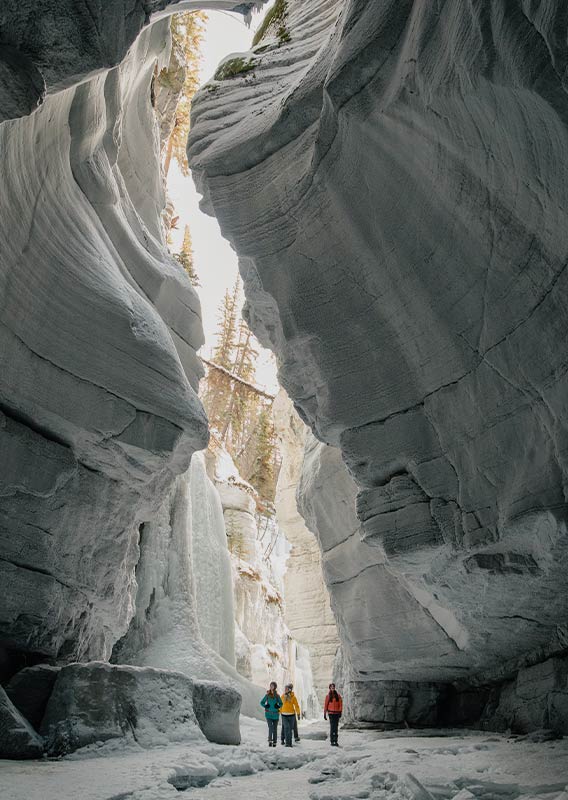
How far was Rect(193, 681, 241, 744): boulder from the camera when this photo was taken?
790 centimetres

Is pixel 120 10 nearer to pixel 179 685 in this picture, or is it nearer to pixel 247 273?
pixel 247 273

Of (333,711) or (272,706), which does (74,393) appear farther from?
(333,711)

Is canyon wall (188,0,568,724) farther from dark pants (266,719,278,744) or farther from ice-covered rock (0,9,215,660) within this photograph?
dark pants (266,719,278,744)

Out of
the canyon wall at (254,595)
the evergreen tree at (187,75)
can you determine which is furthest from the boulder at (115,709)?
the evergreen tree at (187,75)

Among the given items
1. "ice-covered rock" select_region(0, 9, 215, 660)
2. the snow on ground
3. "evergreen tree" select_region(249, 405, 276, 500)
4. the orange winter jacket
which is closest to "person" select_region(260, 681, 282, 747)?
the orange winter jacket

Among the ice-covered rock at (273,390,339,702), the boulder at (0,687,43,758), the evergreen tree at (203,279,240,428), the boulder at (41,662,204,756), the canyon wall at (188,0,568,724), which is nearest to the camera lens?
the canyon wall at (188,0,568,724)

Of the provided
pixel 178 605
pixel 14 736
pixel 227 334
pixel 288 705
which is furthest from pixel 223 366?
pixel 14 736

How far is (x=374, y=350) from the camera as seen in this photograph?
6703mm

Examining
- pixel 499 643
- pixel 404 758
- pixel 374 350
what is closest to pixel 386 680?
pixel 499 643

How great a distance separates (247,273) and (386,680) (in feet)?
24.3

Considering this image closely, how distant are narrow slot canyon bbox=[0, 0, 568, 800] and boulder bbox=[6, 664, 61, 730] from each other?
1.1 inches

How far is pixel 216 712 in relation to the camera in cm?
806

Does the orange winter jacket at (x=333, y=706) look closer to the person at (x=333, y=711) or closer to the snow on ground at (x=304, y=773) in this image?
the person at (x=333, y=711)

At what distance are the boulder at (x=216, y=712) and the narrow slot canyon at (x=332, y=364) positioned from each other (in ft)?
0.11
